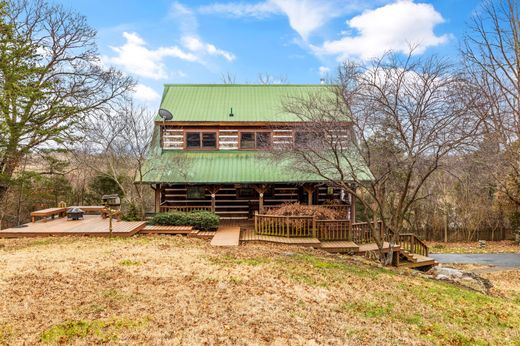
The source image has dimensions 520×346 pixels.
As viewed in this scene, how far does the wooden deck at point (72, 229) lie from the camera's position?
1373 cm

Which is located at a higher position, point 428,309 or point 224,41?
point 224,41

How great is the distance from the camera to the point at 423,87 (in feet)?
35.3

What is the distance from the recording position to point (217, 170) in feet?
60.0

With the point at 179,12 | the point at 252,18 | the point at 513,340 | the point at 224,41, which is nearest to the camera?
the point at 513,340

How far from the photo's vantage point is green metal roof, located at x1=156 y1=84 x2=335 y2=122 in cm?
2031

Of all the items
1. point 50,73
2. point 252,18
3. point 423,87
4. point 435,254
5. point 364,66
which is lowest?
point 435,254

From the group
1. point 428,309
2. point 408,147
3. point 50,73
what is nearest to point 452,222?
point 408,147

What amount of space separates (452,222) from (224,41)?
26036 millimetres

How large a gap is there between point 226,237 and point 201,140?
752 centimetres

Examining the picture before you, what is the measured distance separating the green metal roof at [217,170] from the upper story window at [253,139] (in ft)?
2.69

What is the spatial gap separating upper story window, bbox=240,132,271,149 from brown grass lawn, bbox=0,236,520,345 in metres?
10.1

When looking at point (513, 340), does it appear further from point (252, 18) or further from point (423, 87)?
point (252, 18)

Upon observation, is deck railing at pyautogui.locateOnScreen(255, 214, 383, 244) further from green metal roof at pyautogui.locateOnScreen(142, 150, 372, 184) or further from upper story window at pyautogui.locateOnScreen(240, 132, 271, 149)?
upper story window at pyautogui.locateOnScreen(240, 132, 271, 149)

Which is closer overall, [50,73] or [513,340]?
[513,340]
